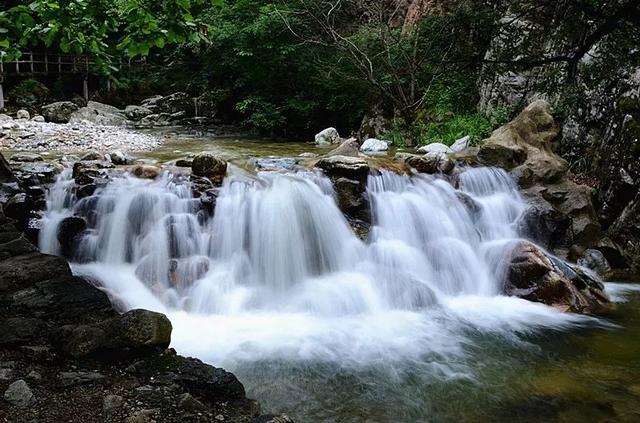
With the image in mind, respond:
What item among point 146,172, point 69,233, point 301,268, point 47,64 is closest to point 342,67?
point 146,172

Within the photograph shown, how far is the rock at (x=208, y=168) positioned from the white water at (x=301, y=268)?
13.3 inches

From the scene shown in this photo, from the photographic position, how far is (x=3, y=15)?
11.5 feet

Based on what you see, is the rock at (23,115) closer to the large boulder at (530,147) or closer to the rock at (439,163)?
the rock at (439,163)

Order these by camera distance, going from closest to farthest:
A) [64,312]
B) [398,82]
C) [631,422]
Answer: [64,312]
[631,422]
[398,82]

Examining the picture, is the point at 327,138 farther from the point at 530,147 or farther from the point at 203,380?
the point at 203,380

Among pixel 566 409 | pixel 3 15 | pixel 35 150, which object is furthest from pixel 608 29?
pixel 35 150

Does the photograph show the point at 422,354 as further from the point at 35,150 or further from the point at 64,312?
the point at 35,150

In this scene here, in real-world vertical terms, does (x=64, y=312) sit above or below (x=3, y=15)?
below

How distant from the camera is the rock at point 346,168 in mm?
8336

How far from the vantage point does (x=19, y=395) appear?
2.68 metres

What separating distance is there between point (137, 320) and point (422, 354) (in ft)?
10.2

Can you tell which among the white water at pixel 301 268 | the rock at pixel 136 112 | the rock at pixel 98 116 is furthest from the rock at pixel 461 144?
the rock at pixel 136 112

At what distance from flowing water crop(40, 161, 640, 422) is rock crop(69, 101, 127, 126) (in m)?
14.2

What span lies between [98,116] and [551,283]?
19.5 meters
